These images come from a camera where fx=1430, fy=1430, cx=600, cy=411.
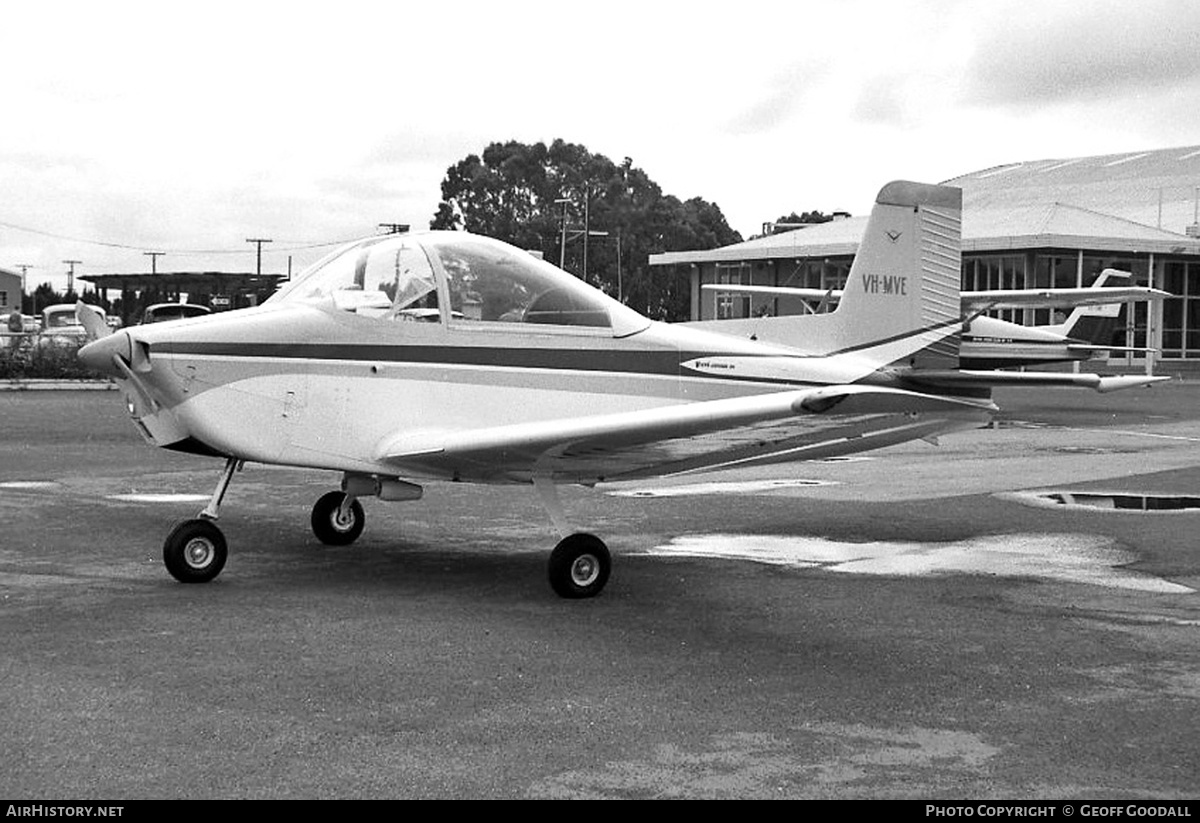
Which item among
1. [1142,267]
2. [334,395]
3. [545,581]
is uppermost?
[1142,267]

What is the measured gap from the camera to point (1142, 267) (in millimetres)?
54969

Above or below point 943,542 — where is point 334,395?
above

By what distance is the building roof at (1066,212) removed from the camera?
50344 millimetres

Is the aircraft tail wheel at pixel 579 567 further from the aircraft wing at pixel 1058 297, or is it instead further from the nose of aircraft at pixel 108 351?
the aircraft wing at pixel 1058 297

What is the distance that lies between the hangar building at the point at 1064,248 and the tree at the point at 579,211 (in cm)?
1879

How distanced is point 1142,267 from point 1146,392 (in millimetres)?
19379

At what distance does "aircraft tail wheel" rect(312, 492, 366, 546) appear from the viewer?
10.3 m

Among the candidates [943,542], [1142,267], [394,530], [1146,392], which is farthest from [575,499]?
[1142,267]

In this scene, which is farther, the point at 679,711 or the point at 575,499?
the point at 575,499

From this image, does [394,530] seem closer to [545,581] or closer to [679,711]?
[545,581]

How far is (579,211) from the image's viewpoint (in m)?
86.9

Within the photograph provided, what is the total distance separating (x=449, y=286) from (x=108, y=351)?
206cm

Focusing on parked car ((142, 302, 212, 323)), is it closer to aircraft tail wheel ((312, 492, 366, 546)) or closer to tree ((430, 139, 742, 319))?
aircraft tail wheel ((312, 492, 366, 546))

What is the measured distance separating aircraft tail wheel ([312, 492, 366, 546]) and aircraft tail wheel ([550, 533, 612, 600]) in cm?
247
